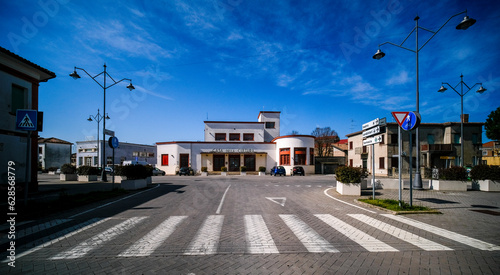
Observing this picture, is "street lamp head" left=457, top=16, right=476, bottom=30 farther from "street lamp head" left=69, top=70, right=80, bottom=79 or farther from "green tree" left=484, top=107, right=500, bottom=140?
"green tree" left=484, top=107, right=500, bottom=140

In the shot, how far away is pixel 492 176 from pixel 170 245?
1937cm

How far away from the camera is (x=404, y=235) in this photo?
17.2ft

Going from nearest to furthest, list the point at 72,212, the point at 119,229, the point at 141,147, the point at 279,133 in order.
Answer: the point at 119,229, the point at 72,212, the point at 279,133, the point at 141,147

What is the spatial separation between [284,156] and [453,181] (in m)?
23.1

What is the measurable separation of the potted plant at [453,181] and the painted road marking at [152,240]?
1653 cm

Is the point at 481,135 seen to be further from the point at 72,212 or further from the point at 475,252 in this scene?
the point at 72,212

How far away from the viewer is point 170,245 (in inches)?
180

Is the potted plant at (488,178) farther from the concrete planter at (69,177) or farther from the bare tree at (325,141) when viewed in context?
the bare tree at (325,141)

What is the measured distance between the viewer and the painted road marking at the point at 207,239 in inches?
168

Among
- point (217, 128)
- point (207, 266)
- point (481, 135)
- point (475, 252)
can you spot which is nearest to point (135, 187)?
point (207, 266)

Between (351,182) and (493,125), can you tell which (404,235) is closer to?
→ (351,182)

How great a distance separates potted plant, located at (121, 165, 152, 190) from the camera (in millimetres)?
14359

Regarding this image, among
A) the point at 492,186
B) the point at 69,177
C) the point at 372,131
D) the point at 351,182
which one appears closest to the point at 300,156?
the point at 492,186

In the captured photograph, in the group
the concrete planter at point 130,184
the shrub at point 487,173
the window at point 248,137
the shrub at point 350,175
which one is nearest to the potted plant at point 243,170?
the window at point 248,137
